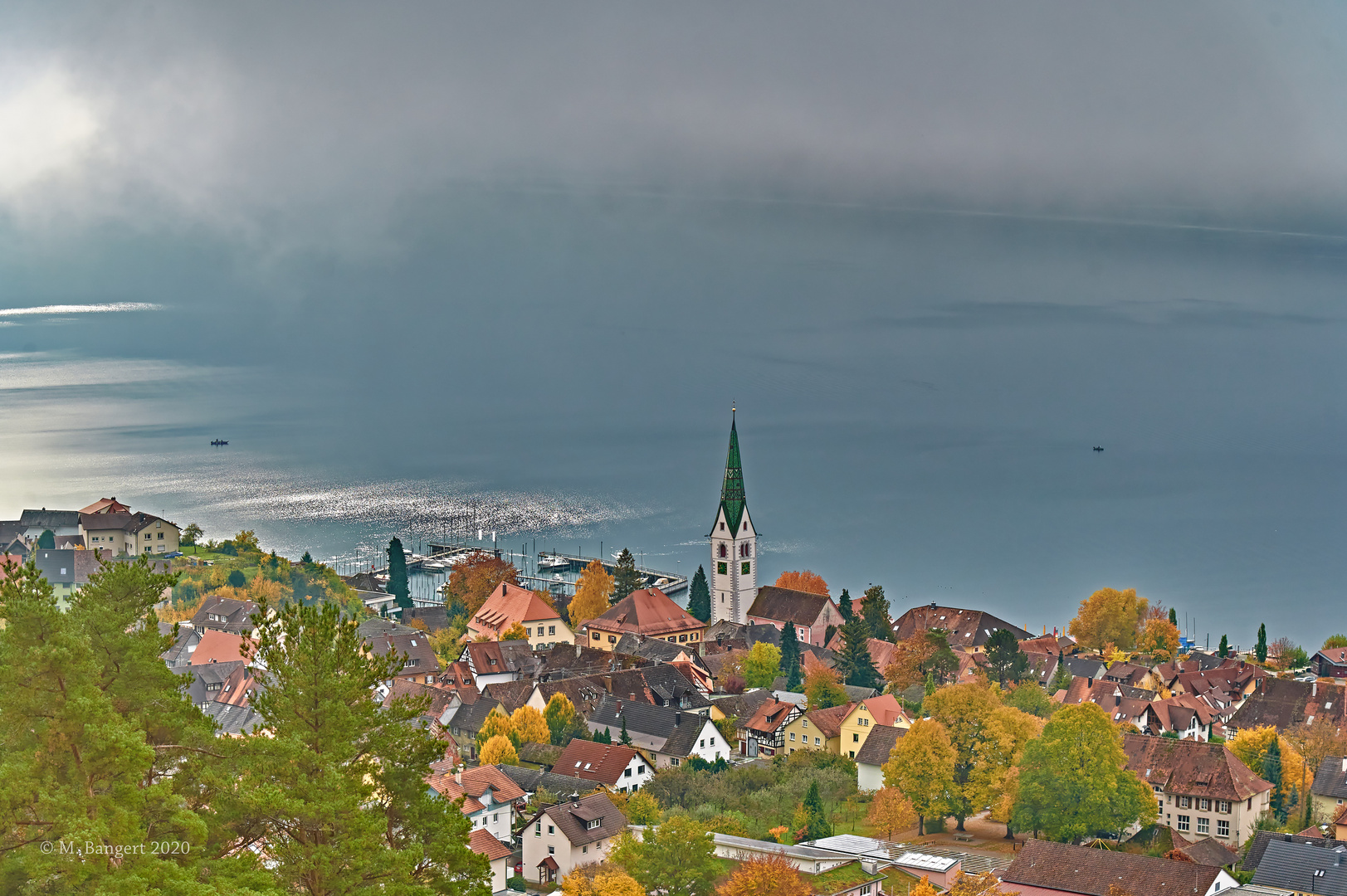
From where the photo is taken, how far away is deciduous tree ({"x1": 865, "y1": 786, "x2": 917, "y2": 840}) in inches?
1110

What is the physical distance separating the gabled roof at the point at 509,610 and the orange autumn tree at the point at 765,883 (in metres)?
26.8

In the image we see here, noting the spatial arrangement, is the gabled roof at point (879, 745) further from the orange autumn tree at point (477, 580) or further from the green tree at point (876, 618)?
the orange autumn tree at point (477, 580)

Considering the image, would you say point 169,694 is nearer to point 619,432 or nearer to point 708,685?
point 708,685

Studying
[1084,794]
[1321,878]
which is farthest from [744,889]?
[1321,878]

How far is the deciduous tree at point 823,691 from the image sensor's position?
3888 centimetres

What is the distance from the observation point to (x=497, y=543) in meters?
88.3

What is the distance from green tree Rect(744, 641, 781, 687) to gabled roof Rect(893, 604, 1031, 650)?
7.15m

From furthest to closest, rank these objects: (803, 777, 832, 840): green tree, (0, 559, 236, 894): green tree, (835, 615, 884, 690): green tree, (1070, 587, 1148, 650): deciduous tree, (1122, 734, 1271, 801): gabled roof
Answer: (1070, 587, 1148, 650): deciduous tree
(835, 615, 884, 690): green tree
(1122, 734, 1271, 801): gabled roof
(803, 777, 832, 840): green tree
(0, 559, 236, 894): green tree

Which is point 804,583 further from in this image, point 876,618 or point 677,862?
point 677,862

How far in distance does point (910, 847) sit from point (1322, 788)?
9.55 m

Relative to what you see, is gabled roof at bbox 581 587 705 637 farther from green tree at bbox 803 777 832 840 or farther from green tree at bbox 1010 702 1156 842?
green tree at bbox 1010 702 1156 842

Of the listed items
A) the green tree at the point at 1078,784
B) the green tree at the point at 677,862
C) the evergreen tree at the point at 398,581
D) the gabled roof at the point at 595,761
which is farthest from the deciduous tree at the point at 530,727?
the evergreen tree at the point at 398,581

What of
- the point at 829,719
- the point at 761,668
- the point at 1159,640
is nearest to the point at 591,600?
the point at 761,668

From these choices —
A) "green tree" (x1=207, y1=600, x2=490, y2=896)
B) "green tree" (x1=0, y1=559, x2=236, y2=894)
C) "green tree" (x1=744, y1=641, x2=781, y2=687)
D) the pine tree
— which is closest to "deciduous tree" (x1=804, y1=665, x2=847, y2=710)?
the pine tree
